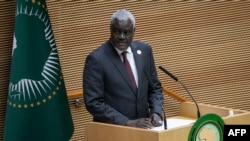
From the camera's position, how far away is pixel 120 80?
325 centimetres

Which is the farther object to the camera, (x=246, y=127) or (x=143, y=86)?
(x=143, y=86)

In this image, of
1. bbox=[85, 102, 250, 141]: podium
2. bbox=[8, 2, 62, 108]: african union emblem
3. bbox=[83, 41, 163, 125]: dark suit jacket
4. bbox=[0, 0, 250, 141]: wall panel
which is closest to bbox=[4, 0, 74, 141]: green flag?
bbox=[8, 2, 62, 108]: african union emblem

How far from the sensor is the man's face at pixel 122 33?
3.19 meters

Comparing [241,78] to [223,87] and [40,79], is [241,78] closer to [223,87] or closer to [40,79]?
[223,87]

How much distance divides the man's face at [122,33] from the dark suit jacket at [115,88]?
76 millimetres

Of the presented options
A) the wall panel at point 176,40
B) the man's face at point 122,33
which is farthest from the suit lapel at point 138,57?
the wall panel at point 176,40

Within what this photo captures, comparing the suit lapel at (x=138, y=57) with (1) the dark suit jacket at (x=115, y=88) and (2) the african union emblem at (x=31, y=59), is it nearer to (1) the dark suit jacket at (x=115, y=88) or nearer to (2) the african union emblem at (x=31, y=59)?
(1) the dark suit jacket at (x=115, y=88)

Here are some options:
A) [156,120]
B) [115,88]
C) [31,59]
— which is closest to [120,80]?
[115,88]

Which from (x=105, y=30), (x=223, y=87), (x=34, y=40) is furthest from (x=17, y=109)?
(x=223, y=87)

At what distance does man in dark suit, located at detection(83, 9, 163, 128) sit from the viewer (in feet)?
10.2

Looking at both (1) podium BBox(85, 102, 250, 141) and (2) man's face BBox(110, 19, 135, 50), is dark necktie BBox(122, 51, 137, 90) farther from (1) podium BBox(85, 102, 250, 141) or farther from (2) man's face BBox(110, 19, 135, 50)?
(1) podium BBox(85, 102, 250, 141)

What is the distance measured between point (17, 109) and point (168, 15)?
1851 millimetres

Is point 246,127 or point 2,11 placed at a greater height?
point 2,11

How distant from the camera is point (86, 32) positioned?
193 inches
